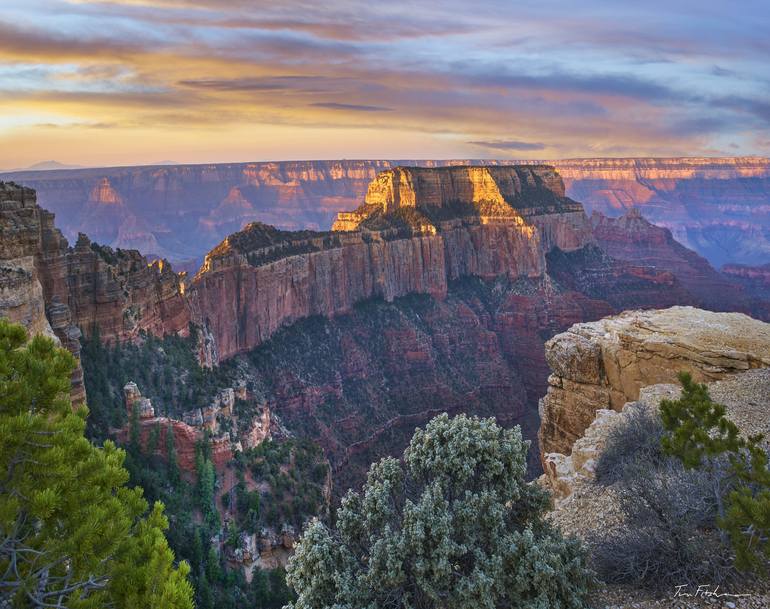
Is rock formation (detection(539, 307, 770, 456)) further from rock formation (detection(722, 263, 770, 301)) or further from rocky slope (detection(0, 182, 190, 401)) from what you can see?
rock formation (detection(722, 263, 770, 301))

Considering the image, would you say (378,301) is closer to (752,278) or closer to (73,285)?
(73,285)

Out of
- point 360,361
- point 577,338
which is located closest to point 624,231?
point 360,361

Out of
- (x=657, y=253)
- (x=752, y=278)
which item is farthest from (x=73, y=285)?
(x=752, y=278)

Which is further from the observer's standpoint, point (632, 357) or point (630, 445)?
point (632, 357)

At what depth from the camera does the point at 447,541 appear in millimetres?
9602

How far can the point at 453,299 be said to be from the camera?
75.1 m

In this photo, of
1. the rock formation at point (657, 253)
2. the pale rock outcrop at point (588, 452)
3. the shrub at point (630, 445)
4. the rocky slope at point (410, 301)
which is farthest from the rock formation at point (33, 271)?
the rock formation at point (657, 253)

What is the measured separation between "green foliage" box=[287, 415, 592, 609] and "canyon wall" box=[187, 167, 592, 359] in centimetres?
3269

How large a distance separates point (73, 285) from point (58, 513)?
75.5 feet

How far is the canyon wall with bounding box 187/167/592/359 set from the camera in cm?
4853

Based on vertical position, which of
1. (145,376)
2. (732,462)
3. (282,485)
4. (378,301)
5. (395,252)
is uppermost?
(395,252)

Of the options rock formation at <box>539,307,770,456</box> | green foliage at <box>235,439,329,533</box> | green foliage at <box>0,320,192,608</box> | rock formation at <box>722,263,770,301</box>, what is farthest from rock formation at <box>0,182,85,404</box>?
rock formation at <box>722,263,770,301</box>

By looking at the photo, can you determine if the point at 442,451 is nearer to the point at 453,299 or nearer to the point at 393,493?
the point at 393,493

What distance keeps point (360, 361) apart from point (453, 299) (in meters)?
21.2
